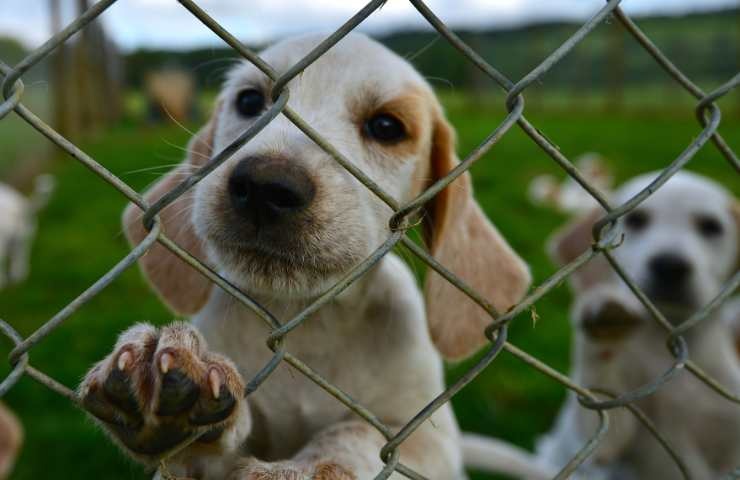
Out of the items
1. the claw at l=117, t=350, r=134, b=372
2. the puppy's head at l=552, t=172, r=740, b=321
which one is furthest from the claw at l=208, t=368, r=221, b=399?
the puppy's head at l=552, t=172, r=740, b=321

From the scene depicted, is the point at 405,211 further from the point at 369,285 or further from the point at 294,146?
the point at 369,285

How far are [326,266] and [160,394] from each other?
0.65m

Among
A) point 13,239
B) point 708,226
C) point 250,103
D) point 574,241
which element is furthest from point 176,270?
point 13,239

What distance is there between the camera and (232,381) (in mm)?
1298

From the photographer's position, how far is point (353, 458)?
168 centimetres

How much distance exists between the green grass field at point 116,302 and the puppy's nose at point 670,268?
1.08 metres

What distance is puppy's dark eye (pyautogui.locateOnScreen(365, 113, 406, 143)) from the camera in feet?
7.07

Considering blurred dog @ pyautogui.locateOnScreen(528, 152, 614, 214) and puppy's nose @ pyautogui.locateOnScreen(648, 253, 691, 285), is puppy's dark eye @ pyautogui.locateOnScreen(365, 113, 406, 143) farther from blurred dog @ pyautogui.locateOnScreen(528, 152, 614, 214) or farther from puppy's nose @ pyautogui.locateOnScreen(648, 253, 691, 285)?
blurred dog @ pyautogui.locateOnScreen(528, 152, 614, 214)

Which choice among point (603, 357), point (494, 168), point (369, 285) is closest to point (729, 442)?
point (603, 357)

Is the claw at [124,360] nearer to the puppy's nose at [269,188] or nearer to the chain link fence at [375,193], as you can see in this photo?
the chain link fence at [375,193]

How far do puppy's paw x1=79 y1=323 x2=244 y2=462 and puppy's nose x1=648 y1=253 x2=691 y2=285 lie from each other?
2.59 meters

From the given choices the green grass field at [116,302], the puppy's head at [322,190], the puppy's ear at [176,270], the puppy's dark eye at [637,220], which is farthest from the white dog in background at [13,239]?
the puppy's dark eye at [637,220]

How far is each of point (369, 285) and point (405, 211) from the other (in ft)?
3.09

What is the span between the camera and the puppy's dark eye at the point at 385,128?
2.16 metres
